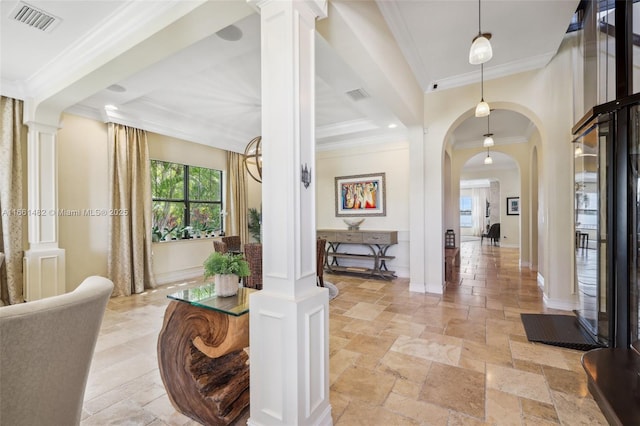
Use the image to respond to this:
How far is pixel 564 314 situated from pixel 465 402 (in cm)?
250

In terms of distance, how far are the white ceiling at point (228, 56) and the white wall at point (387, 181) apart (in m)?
0.91

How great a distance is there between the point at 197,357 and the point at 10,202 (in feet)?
12.3

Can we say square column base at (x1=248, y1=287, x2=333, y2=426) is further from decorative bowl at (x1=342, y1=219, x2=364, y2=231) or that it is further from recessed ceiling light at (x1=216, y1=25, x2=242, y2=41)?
decorative bowl at (x1=342, y1=219, x2=364, y2=231)

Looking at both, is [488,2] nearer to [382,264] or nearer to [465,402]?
[465,402]

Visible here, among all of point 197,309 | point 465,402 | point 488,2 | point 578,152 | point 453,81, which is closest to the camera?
point 197,309

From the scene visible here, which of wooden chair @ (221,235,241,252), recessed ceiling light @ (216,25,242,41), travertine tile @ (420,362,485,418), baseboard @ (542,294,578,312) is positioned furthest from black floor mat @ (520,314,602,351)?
wooden chair @ (221,235,241,252)

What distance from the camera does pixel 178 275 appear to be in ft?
18.0

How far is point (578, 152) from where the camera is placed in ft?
10.2

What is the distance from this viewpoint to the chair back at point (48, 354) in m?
0.85

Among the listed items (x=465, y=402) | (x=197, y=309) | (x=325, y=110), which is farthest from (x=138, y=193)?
(x=465, y=402)

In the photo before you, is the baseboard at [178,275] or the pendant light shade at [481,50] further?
the baseboard at [178,275]

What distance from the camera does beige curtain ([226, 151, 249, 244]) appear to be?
6.41 m

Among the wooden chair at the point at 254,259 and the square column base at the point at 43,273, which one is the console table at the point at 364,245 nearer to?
the wooden chair at the point at 254,259

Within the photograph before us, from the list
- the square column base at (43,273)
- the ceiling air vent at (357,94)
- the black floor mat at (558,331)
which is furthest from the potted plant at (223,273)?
the square column base at (43,273)
